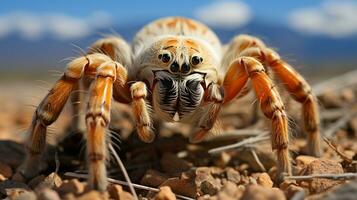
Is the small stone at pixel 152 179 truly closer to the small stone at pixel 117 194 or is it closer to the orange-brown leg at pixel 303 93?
the small stone at pixel 117 194

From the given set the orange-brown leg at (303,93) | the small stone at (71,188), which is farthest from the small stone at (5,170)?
the orange-brown leg at (303,93)

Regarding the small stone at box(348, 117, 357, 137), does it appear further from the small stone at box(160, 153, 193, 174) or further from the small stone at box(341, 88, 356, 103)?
the small stone at box(160, 153, 193, 174)

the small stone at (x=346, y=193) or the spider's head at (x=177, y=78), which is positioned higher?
the spider's head at (x=177, y=78)

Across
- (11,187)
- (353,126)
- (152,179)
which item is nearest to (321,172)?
(152,179)

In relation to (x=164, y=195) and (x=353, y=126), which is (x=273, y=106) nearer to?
(x=164, y=195)

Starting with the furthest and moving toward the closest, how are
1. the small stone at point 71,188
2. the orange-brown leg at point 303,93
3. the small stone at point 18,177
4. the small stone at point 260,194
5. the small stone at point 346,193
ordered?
1. the orange-brown leg at point 303,93
2. the small stone at point 18,177
3. the small stone at point 71,188
4. the small stone at point 260,194
5. the small stone at point 346,193

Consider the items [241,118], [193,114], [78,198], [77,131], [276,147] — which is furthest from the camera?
[241,118]

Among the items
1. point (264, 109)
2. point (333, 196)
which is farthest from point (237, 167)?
point (333, 196)

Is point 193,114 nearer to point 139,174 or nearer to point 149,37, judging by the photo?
point 139,174
